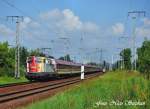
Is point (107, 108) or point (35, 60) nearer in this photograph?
point (107, 108)

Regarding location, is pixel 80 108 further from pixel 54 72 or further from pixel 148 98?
pixel 54 72

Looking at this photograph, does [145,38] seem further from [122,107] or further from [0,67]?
[122,107]

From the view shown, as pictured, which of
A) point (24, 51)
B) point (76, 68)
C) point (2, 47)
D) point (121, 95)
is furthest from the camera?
point (24, 51)

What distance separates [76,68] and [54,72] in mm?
27847

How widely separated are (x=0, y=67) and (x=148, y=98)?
190 ft

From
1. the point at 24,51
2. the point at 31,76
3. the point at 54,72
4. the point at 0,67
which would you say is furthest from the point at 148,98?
the point at 24,51

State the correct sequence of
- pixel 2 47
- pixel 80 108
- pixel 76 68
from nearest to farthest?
pixel 80 108 < pixel 2 47 < pixel 76 68

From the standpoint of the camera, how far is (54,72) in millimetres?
60000

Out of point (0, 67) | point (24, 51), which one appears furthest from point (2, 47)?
point (24, 51)

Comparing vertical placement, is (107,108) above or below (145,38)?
below

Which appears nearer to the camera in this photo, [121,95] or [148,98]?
[148,98]

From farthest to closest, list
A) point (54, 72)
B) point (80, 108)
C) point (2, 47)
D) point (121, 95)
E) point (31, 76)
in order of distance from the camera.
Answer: point (2, 47) < point (54, 72) < point (31, 76) < point (121, 95) < point (80, 108)

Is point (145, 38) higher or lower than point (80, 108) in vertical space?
higher

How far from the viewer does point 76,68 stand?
288 ft
